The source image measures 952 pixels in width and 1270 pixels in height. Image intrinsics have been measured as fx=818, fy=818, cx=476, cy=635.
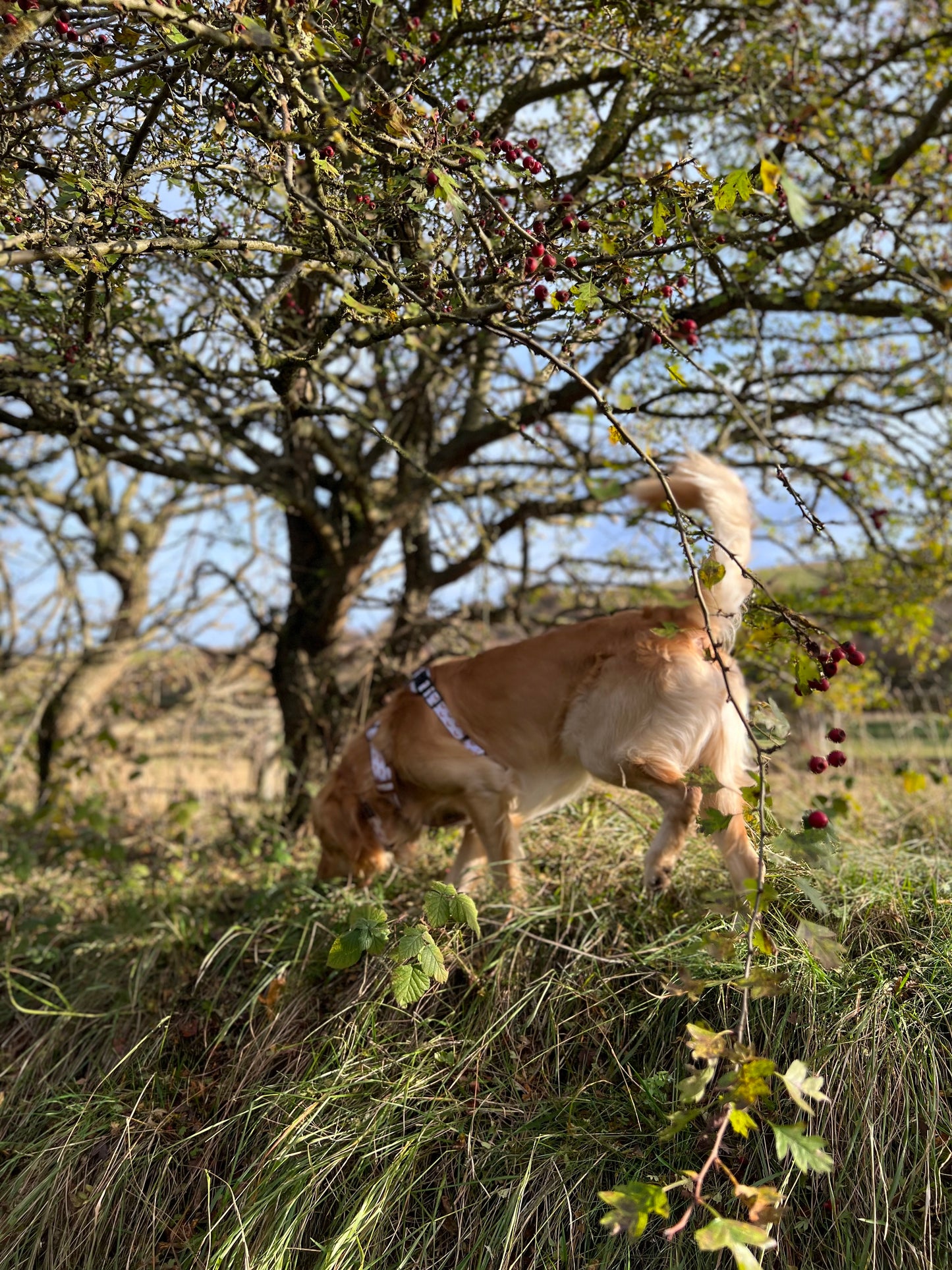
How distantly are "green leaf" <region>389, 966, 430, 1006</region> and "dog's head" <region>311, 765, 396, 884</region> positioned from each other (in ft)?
4.39

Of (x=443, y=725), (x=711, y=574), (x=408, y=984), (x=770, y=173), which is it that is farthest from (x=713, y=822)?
(x=443, y=725)

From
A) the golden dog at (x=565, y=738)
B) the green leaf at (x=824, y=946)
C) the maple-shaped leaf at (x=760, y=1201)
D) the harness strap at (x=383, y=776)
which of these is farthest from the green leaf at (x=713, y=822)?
the harness strap at (x=383, y=776)

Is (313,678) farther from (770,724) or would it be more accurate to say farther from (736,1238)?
(736,1238)

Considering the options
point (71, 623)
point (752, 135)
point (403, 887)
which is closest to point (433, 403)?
point (752, 135)

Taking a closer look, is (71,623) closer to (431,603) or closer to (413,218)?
(431,603)

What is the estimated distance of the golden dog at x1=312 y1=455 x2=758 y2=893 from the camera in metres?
2.98

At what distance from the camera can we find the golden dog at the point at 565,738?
2.98 metres

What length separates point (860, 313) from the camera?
12.9ft

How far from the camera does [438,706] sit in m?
3.75

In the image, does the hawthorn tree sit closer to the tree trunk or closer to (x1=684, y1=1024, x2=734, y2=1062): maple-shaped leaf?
→ the tree trunk

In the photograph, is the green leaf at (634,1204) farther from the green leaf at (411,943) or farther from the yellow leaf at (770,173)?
the yellow leaf at (770,173)

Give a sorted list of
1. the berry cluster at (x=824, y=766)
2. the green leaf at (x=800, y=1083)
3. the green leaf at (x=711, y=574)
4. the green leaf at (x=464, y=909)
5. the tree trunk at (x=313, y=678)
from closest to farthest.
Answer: the green leaf at (x=800, y=1083)
the berry cluster at (x=824, y=766)
the green leaf at (x=711, y=574)
the green leaf at (x=464, y=909)
the tree trunk at (x=313, y=678)

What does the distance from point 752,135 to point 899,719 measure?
4339mm

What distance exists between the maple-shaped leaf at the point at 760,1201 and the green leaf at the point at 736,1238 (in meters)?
0.05
